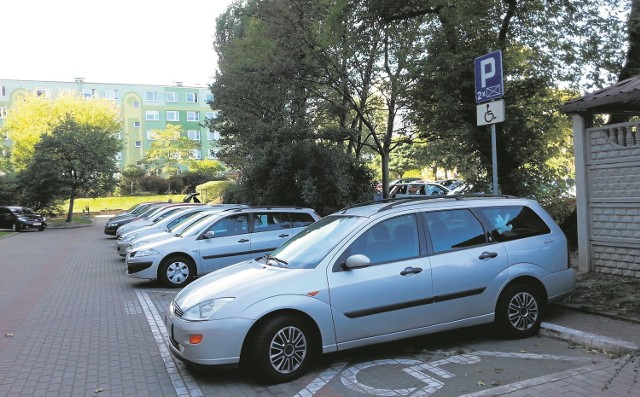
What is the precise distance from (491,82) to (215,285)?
4.76m

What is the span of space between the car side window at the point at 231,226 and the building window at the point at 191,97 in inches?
2591

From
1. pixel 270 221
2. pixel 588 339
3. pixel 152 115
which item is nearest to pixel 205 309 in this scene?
pixel 588 339

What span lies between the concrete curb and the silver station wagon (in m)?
0.17

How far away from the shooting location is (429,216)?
215 inches

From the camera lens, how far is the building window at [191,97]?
72.0m

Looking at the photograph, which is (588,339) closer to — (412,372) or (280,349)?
(412,372)

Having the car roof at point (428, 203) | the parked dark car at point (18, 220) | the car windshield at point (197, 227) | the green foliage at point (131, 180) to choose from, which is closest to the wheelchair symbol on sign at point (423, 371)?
the car roof at point (428, 203)

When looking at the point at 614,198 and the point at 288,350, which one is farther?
the point at 614,198

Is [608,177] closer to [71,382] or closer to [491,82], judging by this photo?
[491,82]

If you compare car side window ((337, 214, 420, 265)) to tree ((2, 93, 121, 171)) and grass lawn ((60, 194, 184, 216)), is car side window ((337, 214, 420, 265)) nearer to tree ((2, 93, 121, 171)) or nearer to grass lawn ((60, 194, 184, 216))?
tree ((2, 93, 121, 171))

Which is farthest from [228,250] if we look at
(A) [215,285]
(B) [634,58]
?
(B) [634,58]

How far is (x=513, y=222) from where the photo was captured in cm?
589

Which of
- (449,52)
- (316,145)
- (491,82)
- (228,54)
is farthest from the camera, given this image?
(228,54)

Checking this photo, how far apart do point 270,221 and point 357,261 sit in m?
5.64
